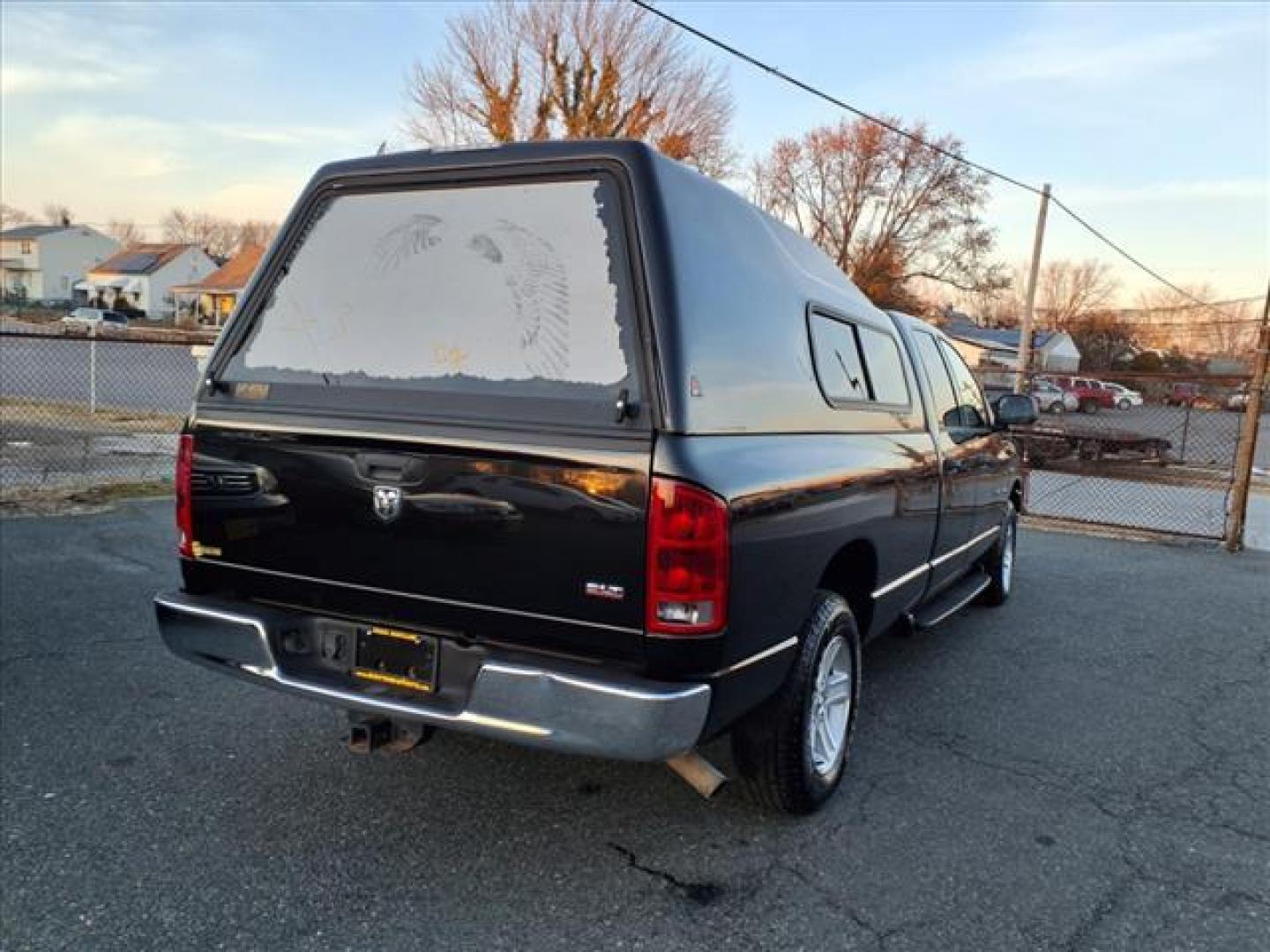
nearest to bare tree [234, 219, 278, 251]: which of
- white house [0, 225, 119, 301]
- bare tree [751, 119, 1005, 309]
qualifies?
white house [0, 225, 119, 301]

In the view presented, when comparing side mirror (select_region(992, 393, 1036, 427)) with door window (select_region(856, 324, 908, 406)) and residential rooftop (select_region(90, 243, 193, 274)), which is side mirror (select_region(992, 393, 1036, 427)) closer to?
door window (select_region(856, 324, 908, 406))

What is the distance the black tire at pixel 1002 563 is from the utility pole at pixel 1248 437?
12.6 ft

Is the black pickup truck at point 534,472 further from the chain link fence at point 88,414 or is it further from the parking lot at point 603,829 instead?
the chain link fence at point 88,414

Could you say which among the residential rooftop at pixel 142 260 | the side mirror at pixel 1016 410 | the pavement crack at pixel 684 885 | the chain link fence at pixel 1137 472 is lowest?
the pavement crack at pixel 684 885

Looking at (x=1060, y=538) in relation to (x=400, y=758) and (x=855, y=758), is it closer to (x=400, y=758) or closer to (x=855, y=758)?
(x=855, y=758)

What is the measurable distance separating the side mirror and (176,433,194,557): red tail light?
15.0 ft

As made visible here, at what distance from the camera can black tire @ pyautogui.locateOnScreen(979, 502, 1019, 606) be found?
630cm

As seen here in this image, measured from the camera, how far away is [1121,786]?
12.2ft

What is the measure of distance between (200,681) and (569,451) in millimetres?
2770

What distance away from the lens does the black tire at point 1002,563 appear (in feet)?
20.7

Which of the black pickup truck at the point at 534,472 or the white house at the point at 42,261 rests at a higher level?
the white house at the point at 42,261

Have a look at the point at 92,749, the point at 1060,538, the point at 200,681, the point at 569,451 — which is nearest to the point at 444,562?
the point at 569,451

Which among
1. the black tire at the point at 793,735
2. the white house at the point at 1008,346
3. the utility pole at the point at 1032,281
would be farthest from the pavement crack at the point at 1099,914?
the white house at the point at 1008,346

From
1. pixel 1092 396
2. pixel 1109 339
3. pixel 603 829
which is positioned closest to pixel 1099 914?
pixel 603 829
